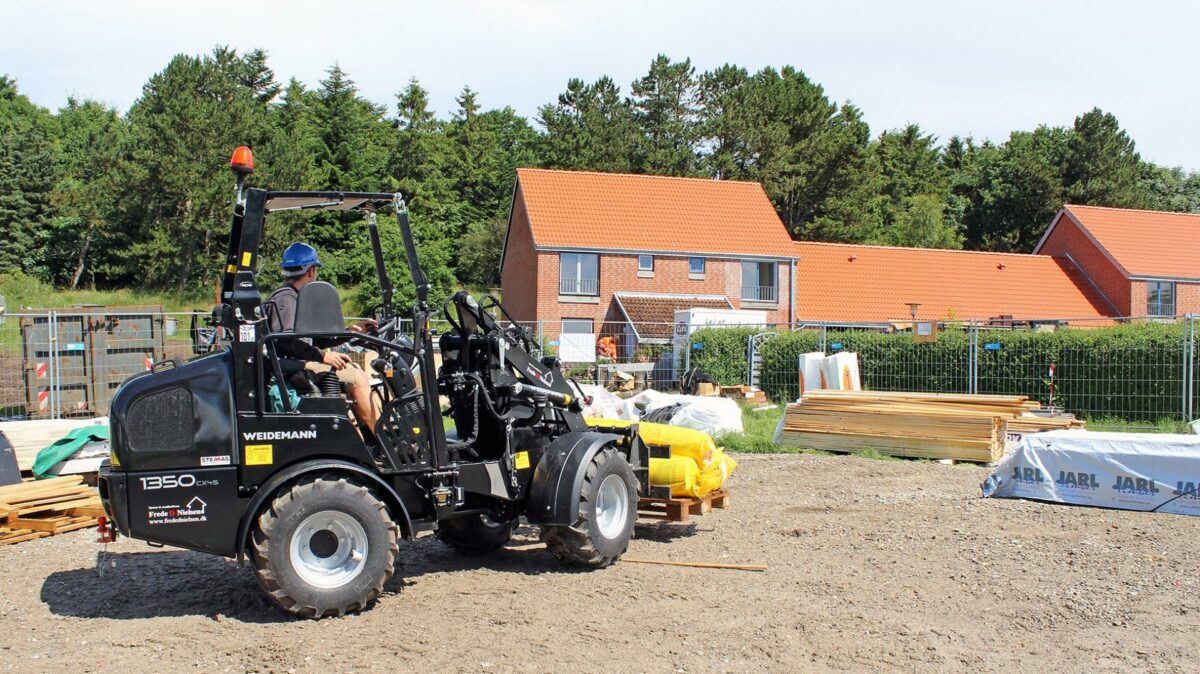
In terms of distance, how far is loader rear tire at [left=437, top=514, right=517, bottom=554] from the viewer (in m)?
7.85

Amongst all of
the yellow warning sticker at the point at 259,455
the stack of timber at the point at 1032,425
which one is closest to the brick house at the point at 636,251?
the stack of timber at the point at 1032,425

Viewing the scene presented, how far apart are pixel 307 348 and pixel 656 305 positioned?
3260 centimetres

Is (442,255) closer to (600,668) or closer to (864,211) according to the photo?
(864,211)

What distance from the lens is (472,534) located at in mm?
7891

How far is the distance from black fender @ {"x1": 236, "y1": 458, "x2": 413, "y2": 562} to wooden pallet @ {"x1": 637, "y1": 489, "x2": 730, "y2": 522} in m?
2.52

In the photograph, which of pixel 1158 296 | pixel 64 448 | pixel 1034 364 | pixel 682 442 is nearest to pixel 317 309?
pixel 682 442

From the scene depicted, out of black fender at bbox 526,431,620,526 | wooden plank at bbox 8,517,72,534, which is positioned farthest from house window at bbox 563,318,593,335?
black fender at bbox 526,431,620,526

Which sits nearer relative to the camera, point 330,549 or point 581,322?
point 330,549

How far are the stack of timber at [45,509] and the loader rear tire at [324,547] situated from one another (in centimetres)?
398

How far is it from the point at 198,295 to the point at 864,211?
36.7 metres

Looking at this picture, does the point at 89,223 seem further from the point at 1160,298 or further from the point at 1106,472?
the point at 1160,298

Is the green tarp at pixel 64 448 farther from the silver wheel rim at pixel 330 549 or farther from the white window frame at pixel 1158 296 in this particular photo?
the white window frame at pixel 1158 296

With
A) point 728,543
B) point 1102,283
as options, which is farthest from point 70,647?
point 1102,283

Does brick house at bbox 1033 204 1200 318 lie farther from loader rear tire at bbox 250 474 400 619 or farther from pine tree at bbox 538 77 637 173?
loader rear tire at bbox 250 474 400 619
